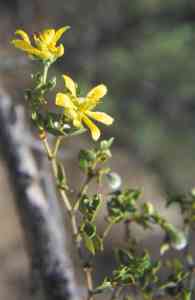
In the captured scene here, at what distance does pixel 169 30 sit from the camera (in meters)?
3.39

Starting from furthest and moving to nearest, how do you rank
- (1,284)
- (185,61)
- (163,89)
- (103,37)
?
(103,37) → (163,89) → (185,61) → (1,284)

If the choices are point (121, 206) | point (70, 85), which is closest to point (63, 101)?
point (70, 85)

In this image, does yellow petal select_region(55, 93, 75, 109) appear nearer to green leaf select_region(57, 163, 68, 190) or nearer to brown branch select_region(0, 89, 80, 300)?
green leaf select_region(57, 163, 68, 190)

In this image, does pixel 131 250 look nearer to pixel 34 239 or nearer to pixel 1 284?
pixel 34 239

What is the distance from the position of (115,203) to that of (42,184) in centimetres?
28

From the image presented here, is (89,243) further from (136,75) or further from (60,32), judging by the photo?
(136,75)

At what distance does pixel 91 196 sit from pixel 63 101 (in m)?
0.11

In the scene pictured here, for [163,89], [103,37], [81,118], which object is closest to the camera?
[81,118]

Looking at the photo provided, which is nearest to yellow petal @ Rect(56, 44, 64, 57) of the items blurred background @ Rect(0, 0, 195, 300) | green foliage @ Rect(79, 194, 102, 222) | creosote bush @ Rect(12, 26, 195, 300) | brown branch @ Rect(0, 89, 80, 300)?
creosote bush @ Rect(12, 26, 195, 300)

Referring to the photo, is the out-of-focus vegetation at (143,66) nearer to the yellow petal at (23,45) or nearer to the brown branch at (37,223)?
the brown branch at (37,223)

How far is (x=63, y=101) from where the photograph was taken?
0.52m

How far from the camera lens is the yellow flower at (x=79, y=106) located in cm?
53

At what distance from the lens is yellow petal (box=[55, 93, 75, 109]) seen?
52 cm

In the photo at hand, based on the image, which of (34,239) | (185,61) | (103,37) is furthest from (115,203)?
(103,37)
